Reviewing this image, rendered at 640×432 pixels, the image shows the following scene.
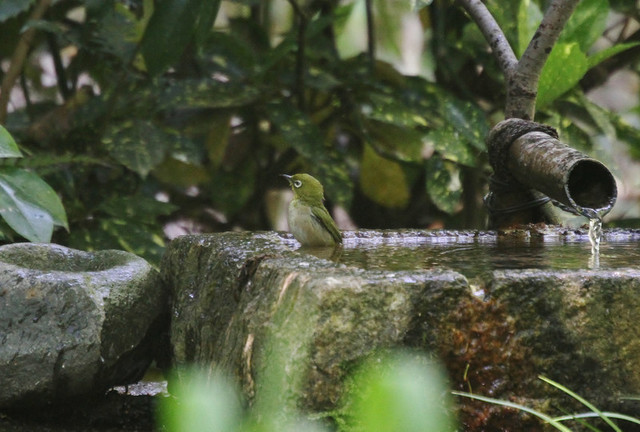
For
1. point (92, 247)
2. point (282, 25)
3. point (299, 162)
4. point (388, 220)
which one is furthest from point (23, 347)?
point (282, 25)

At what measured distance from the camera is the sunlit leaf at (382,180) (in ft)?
16.8

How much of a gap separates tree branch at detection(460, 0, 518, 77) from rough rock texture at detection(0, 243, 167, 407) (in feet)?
4.65

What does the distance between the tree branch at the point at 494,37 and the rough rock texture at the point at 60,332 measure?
1416mm

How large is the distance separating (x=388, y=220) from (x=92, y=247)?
7.90 ft

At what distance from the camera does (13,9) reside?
386 centimetres

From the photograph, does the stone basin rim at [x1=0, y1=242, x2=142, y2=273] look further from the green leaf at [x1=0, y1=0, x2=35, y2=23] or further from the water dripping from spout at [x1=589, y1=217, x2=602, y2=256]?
the green leaf at [x1=0, y1=0, x2=35, y2=23]

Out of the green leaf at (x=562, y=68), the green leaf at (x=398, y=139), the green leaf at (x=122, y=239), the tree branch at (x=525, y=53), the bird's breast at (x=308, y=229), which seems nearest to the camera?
the bird's breast at (x=308, y=229)

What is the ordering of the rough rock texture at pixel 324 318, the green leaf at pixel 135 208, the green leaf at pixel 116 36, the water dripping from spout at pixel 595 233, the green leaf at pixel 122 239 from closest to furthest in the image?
the rough rock texture at pixel 324 318
the water dripping from spout at pixel 595 233
the green leaf at pixel 122 239
the green leaf at pixel 135 208
the green leaf at pixel 116 36

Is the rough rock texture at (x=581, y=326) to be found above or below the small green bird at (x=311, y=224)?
below

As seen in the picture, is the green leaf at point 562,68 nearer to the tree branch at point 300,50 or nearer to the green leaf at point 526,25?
the green leaf at point 526,25

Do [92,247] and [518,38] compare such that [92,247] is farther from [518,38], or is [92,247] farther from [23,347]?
[518,38]

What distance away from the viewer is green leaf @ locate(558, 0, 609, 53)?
13.5 feet

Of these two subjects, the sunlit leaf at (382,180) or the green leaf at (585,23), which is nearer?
the green leaf at (585,23)

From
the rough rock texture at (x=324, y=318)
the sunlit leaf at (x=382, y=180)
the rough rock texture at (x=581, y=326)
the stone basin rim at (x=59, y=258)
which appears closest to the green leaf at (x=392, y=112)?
the sunlit leaf at (x=382, y=180)
